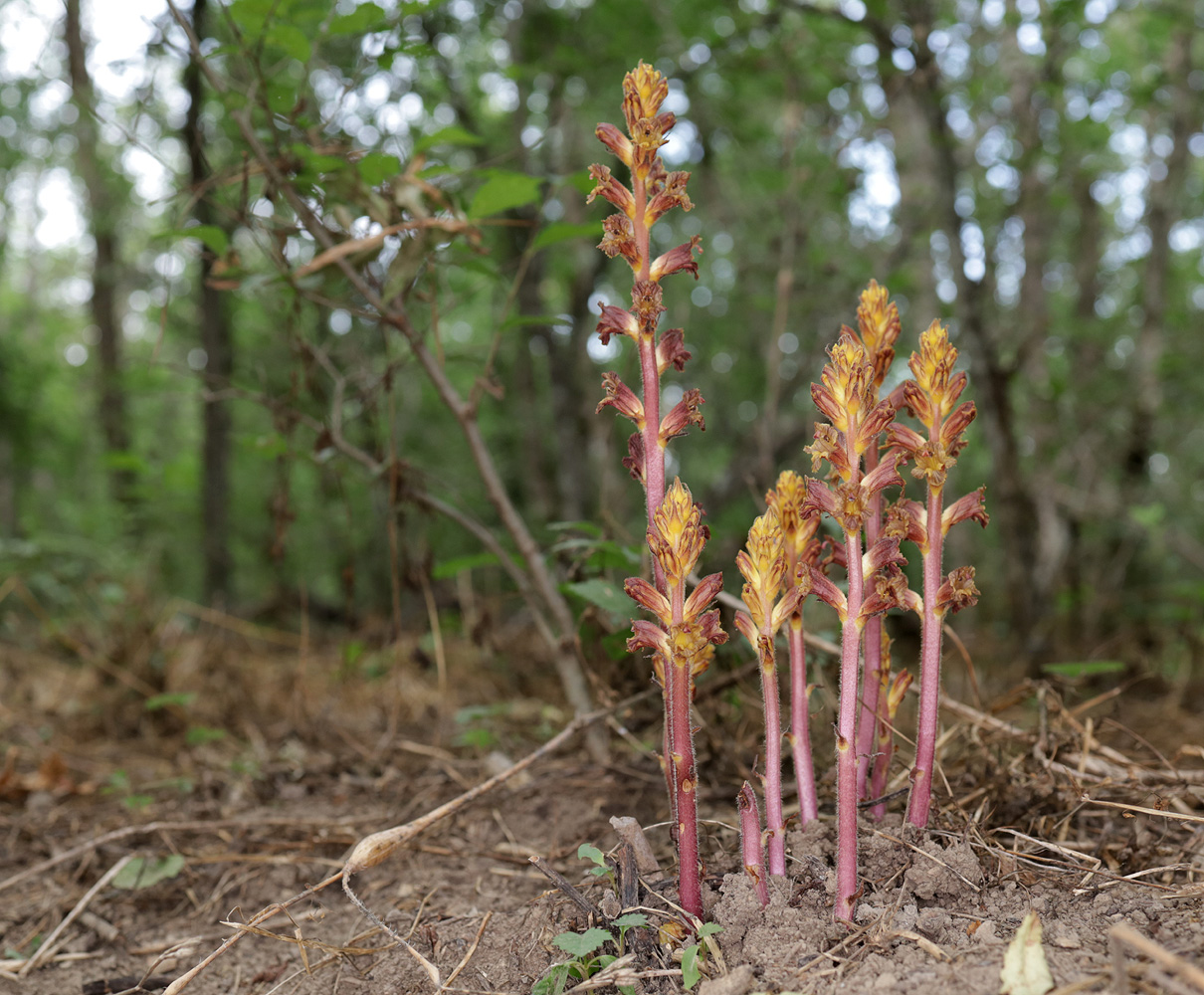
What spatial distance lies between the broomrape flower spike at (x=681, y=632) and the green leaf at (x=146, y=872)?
1414mm

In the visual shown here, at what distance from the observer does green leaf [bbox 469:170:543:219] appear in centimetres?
202

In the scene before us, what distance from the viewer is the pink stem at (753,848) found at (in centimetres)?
137

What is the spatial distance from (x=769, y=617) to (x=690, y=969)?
0.54m

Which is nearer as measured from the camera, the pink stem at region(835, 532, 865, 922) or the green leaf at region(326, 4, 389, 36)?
the pink stem at region(835, 532, 865, 922)

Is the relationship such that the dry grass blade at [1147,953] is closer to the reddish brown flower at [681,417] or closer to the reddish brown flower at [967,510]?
the reddish brown flower at [967,510]

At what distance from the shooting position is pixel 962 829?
1.57 m

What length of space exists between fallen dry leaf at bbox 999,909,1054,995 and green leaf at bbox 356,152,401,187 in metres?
2.07

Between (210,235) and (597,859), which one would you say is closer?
(597,859)

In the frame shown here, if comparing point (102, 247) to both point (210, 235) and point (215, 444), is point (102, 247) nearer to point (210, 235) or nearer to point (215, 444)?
point (215, 444)

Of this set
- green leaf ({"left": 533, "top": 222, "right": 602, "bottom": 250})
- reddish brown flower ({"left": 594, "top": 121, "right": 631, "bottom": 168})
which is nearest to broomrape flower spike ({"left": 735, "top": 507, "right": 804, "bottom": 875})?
reddish brown flower ({"left": 594, "top": 121, "right": 631, "bottom": 168})

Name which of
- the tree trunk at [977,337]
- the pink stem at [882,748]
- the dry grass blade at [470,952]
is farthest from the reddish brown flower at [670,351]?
the tree trunk at [977,337]

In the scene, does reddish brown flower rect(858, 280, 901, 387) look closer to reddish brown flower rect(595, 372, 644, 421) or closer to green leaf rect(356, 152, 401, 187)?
reddish brown flower rect(595, 372, 644, 421)

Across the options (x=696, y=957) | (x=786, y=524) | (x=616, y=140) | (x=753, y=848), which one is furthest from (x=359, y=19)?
(x=696, y=957)

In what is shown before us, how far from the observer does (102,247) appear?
7.77m
